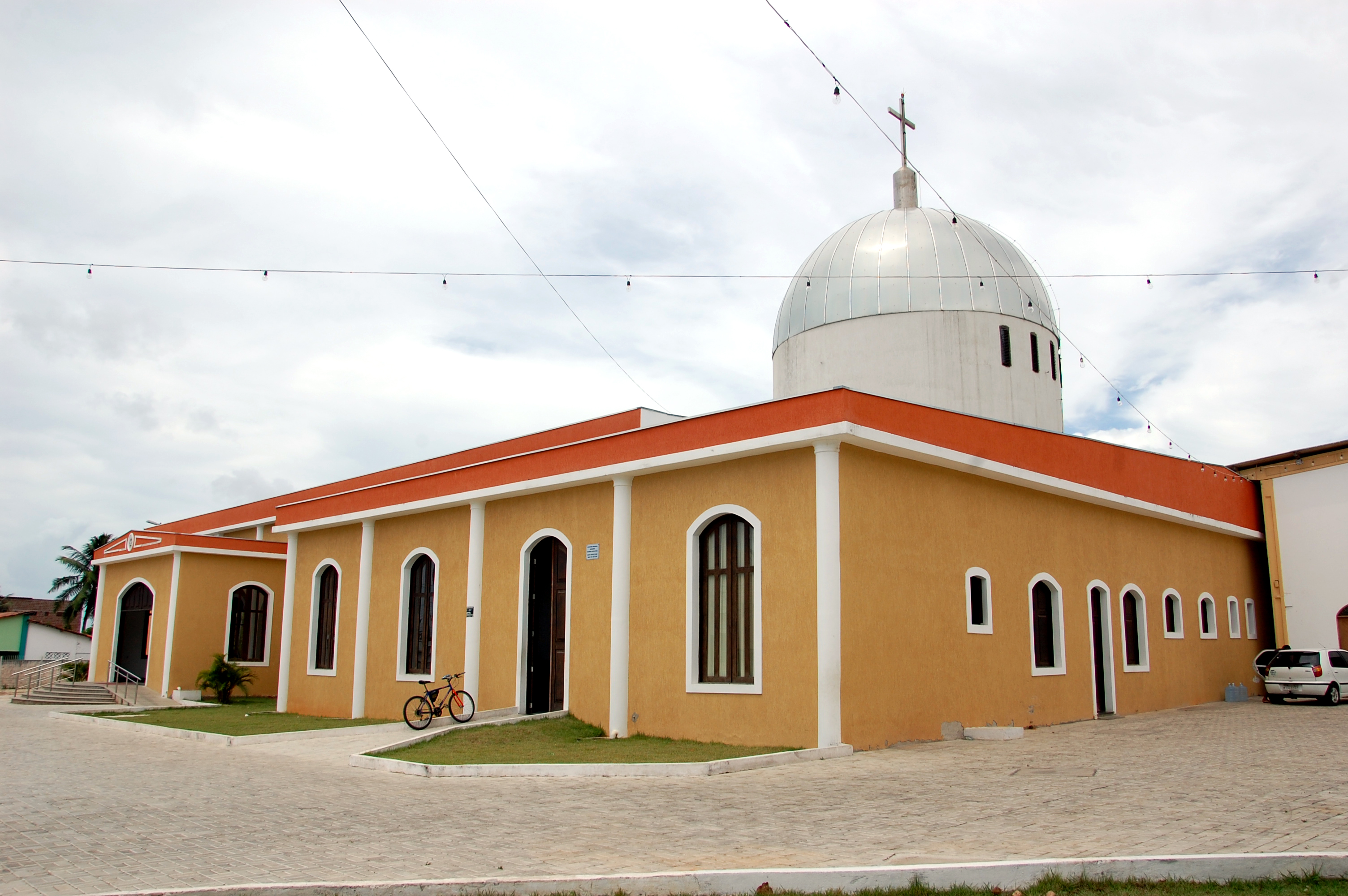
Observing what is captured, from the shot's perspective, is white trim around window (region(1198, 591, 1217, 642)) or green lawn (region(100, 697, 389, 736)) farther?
white trim around window (region(1198, 591, 1217, 642))

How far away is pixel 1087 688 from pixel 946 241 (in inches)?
333

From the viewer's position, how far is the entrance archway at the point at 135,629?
1026 inches

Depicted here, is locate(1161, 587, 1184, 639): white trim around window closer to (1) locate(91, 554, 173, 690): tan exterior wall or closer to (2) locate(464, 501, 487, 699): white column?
(2) locate(464, 501, 487, 699): white column

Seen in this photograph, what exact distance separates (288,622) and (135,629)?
8538mm

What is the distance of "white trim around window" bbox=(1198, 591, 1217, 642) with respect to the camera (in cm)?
2000

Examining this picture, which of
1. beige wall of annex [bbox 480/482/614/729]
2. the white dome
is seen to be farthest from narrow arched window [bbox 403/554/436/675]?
the white dome

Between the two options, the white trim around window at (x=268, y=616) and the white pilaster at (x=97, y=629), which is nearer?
the white trim around window at (x=268, y=616)

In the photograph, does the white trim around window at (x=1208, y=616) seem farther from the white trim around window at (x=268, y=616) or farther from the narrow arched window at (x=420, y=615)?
the white trim around window at (x=268, y=616)

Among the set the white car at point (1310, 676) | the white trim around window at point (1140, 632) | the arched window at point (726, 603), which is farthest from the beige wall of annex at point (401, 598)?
the white car at point (1310, 676)

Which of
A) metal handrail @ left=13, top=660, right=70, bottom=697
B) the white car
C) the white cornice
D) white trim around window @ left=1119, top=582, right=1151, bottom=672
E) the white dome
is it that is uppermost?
the white dome

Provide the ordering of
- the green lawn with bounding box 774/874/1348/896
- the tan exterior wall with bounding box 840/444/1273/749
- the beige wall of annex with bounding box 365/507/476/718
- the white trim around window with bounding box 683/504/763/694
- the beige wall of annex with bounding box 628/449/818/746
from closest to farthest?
the green lawn with bounding box 774/874/1348/896
the beige wall of annex with bounding box 628/449/818/746
the tan exterior wall with bounding box 840/444/1273/749
the white trim around window with bounding box 683/504/763/694
the beige wall of annex with bounding box 365/507/476/718

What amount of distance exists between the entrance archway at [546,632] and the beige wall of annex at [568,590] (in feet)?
0.71

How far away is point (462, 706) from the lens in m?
15.2

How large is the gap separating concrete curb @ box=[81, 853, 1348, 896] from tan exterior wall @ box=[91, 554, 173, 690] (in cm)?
2189
